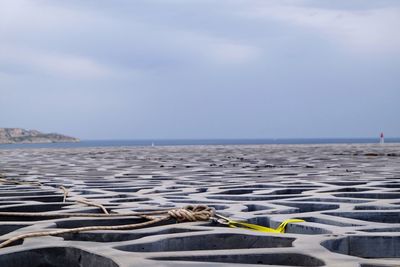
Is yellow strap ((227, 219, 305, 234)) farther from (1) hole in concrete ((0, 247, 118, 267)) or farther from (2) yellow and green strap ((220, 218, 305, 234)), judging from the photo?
(1) hole in concrete ((0, 247, 118, 267))

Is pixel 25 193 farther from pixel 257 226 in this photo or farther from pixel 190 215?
pixel 257 226

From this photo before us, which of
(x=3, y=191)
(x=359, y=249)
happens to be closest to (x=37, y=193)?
(x=3, y=191)

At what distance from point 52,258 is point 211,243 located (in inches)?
33.9

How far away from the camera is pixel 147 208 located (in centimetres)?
525

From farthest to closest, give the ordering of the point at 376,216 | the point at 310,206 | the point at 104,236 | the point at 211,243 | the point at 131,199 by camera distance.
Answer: the point at 131,199 < the point at 310,206 < the point at 376,216 < the point at 104,236 < the point at 211,243

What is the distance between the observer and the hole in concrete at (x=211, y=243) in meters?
3.64

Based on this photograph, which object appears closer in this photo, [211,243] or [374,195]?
[211,243]

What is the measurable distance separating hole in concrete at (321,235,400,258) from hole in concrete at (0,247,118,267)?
1180 millimetres

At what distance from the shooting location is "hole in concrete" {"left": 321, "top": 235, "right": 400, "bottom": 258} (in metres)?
3.62

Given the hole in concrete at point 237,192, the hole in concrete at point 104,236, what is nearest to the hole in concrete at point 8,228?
the hole in concrete at point 104,236

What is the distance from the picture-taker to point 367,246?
145 inches

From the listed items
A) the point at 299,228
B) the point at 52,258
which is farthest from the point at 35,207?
the point at 299,228

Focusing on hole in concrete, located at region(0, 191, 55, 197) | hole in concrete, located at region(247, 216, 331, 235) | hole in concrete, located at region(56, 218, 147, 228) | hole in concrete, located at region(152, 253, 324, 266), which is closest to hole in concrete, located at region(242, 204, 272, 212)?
hole in concrete, located at region(247, 216, 331, 235)

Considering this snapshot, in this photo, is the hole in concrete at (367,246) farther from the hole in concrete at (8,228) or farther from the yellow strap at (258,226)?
the hole in concrete at (8,228)
